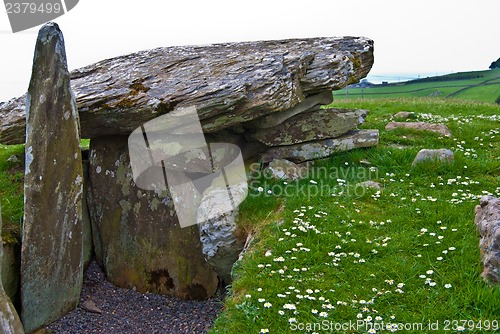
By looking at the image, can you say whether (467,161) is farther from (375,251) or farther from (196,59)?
(196,59)

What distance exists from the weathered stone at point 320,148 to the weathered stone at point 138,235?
254 centimetres

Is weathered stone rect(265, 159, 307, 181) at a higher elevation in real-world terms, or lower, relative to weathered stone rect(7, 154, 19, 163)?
lower

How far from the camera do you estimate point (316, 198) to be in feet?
32.8

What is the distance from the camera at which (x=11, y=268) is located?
9.23 m

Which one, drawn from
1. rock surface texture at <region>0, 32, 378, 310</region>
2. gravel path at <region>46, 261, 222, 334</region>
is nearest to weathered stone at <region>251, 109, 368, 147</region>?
rock surface texture at <region>0, 32, 378, 310</region>

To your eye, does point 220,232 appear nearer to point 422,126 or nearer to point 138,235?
point 138,235

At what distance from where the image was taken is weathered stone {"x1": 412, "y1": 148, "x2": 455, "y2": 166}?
37.7ft

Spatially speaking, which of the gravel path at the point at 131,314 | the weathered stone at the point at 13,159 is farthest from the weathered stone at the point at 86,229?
the weathered stone at the point at 13,159

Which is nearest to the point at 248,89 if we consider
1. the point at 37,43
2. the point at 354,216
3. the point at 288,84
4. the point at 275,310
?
the point at 288,84

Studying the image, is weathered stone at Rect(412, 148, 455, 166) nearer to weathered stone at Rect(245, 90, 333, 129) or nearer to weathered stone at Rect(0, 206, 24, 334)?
weathered stone at Rect(245, 90, 333, 129)

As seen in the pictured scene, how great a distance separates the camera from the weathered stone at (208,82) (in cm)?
1009

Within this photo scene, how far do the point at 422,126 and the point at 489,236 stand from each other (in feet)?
26.0

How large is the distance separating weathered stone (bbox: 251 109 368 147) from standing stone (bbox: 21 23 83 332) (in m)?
4.56

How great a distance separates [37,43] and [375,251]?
7377 mm
